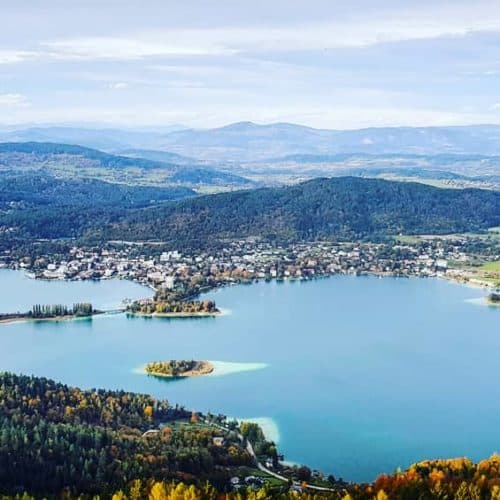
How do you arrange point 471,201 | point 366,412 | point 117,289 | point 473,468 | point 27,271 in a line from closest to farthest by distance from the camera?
point 473,468, point 366,412, point 117,289, point 27,271, point 471,201

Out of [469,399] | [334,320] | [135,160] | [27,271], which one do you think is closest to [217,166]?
[135,160]

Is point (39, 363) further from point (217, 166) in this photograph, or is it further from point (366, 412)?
point (217, 166)

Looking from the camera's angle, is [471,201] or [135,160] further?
[135,160]

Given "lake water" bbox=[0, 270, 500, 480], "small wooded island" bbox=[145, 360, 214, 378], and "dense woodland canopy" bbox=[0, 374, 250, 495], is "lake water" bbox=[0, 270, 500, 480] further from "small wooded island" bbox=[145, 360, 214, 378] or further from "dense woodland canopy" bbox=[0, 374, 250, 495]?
"dense woodland canopy" bbox=[0, 374, 250, 495]

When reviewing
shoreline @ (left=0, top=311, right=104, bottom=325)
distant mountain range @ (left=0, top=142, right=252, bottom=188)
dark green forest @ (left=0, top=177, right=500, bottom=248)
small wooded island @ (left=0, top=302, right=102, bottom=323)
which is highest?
distant mountain range @ (left=0, top=142, right=252, bottom=188)

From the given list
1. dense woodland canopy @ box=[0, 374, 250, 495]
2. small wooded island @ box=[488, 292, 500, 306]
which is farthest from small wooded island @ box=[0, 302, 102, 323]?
small wooded island @ box=[488, 292, 500, 306]

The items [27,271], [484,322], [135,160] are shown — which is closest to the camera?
[484,322]

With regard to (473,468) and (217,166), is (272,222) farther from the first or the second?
(217,166)
